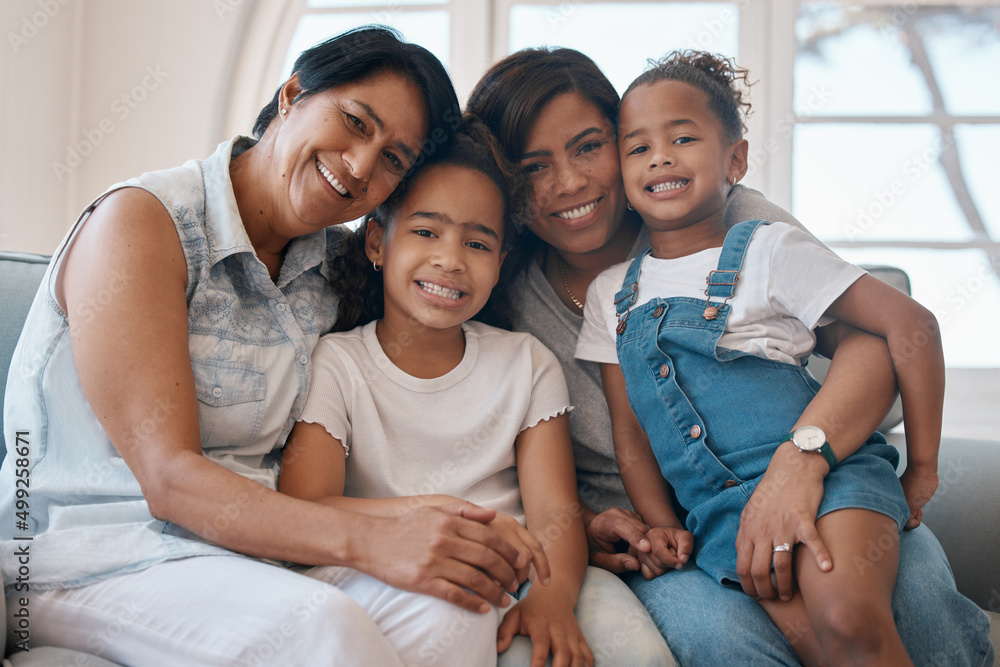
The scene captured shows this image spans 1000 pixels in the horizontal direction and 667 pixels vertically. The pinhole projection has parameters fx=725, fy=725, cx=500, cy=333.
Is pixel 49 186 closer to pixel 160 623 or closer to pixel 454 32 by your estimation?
pixel 454 32

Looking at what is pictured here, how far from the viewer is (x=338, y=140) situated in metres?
1.19

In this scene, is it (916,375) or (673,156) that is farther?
(673,156)

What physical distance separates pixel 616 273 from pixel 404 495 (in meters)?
0.61

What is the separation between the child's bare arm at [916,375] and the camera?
1.16m

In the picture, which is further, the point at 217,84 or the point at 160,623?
the point at 217,84

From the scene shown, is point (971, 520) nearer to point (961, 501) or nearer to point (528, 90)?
point (961, 501)

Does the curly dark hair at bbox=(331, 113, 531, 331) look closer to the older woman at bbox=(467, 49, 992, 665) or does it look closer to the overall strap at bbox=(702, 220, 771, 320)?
the older woman at bbox=(467, 49, 992, 665)

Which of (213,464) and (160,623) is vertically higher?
(213,464)

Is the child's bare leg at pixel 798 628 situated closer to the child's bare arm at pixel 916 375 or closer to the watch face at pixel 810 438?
the watch face at pixel 810 438

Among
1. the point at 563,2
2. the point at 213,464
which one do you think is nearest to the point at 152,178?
the point at 213,464

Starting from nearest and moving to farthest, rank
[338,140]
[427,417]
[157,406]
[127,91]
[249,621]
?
[249,621], [157,406], [338,140], [427,417], [127,91]

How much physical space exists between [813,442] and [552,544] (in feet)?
1.42

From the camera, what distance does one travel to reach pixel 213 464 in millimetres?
959

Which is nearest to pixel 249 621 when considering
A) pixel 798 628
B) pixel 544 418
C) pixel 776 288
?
pixel 544 418
